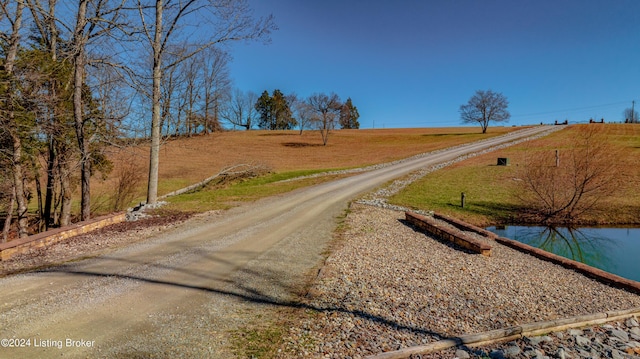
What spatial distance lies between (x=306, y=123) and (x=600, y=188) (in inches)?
1834

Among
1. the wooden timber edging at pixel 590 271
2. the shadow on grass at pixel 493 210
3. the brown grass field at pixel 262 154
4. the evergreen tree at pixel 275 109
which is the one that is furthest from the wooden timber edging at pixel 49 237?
the evergreen tree at pixel 275 109

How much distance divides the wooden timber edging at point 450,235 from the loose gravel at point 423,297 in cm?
29

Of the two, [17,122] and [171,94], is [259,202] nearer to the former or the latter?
[171,94]

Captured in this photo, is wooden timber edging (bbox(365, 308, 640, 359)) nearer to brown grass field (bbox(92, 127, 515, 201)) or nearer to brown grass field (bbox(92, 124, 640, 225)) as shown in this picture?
brown grass field (bbox(92, 124, 640, 225))

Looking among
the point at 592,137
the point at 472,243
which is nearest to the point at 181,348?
the point at 472,243

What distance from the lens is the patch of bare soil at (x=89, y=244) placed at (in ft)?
20.3

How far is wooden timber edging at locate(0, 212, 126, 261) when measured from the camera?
651 centimetres

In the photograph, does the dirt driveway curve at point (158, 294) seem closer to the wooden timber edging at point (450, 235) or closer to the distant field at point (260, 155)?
the wooden timber edging at point (450, 235)

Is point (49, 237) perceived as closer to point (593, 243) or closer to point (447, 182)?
point (593, 243)

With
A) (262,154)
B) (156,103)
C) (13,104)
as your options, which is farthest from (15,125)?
(262,154)

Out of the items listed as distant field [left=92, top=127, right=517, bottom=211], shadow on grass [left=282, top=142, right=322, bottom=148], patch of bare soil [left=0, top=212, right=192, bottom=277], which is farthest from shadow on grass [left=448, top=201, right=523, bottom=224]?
shadow on grass [left=282, top=142, right=322, bottom=148]

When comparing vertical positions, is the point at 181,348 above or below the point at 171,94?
below

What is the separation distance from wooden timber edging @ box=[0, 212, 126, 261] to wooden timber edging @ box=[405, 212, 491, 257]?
9.28 metres

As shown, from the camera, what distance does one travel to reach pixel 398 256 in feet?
24.3
